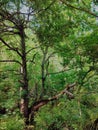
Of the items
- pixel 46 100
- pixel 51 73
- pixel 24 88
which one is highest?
pixel 51 73

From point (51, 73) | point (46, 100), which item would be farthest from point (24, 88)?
point (51, 73)

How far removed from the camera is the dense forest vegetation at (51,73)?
17.8 ft

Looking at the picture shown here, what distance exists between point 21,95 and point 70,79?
140 centimetres

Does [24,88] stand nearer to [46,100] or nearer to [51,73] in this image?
[46,100]

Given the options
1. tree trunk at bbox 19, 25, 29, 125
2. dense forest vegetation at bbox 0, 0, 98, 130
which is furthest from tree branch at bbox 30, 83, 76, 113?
tree trunk at bbox 19, 25, 29, 125

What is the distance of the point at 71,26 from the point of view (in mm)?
5668

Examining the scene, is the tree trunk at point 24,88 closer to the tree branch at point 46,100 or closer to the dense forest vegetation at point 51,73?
the dense forest vegetation at point 51,73

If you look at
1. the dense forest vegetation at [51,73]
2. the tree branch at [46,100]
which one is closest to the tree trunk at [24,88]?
the dense forest vegetation at [51,73]

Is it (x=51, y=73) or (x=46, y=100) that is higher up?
(x=51, y=73)

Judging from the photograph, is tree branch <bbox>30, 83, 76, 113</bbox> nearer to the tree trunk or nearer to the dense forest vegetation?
the dense forest vegetation

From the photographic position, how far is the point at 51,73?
6293 millimetres

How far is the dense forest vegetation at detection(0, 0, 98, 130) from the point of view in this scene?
542cm

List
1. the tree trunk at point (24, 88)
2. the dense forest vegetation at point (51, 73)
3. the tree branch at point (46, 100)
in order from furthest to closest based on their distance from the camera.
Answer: the tree trunk at point (24, 88)
the tree branch at point (46, 100)
the dense forest vegetation at point (51, 73)

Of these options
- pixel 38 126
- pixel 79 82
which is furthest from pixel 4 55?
pixel 79 82
